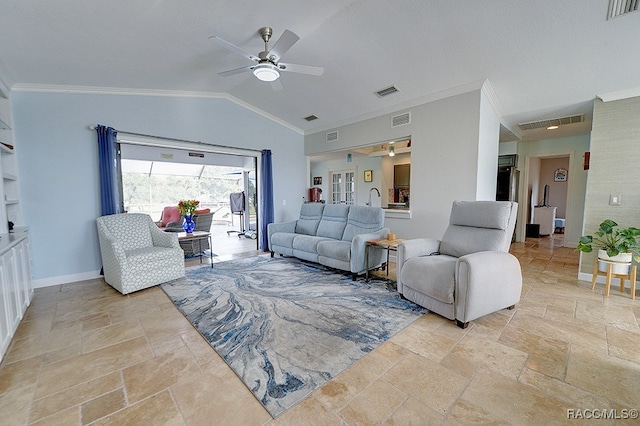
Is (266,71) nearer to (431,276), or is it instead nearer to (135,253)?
(431,276)

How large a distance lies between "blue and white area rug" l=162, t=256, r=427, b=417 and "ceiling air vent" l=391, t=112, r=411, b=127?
2665 mm

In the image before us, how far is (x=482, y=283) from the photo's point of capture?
2.27 m

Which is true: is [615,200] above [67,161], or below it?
below

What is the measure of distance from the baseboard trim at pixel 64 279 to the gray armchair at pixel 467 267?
14.5ft

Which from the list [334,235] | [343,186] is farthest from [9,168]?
[343,186]

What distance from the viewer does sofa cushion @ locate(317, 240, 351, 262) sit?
362cm

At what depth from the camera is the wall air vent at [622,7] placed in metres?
2.16

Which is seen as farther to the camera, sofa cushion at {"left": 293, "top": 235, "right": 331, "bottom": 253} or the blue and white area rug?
sofa cushion at {"left": 293, "top": 235, "right": 331, "bottom": 253}

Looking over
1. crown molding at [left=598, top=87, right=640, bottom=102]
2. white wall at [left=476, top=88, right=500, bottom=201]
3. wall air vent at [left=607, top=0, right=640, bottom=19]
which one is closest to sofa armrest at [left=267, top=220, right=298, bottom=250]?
white wall at [left=476, top=88, right=500, bottom=201]

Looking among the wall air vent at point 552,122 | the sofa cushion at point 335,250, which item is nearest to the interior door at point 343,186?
the wall air vent at point 552,122

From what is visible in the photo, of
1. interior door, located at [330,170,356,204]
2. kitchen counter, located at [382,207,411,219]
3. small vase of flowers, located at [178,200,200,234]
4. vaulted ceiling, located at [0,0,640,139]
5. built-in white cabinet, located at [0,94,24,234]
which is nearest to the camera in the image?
vaulted ceiling, located at [0,0,640,139]

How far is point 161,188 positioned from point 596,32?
10.7 meters

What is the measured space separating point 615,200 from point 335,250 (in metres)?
3.75

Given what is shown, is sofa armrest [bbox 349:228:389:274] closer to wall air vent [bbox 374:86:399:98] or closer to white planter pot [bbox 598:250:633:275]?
wall air vent [bbox 374:86:399:98]
